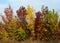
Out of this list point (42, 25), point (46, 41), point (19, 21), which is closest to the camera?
point (46, 41)

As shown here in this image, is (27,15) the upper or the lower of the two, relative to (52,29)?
upper

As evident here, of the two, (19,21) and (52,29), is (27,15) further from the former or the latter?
(52,29)

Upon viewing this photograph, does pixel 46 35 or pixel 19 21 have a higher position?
pixel 19 21

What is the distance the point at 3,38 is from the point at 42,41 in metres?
5.09

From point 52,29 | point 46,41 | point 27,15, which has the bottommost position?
point 46,41

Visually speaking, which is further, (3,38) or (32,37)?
(32,37)

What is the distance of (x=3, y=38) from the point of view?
21.2 m

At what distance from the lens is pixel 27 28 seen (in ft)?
75.9

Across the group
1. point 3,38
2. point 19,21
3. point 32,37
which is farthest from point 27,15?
point 3,38

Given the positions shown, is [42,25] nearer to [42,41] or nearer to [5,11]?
[42,41]

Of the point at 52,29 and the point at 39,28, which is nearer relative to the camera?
the point at 52,29

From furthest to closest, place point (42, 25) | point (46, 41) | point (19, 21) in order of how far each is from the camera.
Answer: point (19, 21)
point (42, 25)
point (46, 41)

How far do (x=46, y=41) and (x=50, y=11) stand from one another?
4.90 metres

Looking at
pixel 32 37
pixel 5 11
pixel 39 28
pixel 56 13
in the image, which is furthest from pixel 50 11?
pixel 5 11
